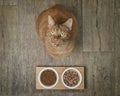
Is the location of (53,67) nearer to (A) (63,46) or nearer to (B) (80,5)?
(A) (63,46)

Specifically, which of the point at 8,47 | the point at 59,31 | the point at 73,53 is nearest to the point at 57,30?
the point at 59,31

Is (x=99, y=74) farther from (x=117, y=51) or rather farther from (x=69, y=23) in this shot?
(x=69, y=23)

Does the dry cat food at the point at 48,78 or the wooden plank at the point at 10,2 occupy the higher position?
the wooden plank at the point at 10,2

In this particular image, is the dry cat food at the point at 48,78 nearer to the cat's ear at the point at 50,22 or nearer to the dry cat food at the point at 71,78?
the dry cat food at the point at 71,78

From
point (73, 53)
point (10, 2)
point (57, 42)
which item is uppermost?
point (10, 2)

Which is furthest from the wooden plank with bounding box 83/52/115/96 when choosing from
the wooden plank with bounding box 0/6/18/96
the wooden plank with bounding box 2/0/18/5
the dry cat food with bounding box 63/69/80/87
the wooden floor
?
the wooden plank with bounding box 2/0/18/5

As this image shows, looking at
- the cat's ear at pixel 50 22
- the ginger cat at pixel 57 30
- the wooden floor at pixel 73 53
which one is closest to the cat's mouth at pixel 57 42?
the ginger cat at pixel 57 30

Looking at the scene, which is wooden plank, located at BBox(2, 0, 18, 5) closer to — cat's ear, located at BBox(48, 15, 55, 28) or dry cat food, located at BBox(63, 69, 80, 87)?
cat's ear, located at BBox(48, 15, 55, 28)
